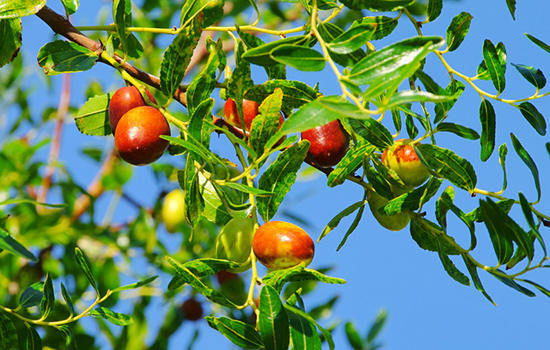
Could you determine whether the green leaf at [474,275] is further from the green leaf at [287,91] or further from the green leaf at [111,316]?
the green leaf at [111,316]

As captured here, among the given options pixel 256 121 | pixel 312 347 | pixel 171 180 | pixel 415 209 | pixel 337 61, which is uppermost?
pixel 337 61

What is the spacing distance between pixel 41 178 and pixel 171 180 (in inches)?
21.2

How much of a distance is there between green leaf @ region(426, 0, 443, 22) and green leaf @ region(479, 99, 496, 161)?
21cm

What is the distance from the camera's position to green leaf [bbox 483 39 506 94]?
133 cm

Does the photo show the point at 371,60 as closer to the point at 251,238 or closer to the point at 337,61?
the point at 337,61

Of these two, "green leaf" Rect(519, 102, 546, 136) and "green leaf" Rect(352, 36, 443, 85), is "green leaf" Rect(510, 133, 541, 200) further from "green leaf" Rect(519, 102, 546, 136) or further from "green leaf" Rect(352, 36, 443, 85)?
"green leaf" Rect(352, 36, 443, 85)

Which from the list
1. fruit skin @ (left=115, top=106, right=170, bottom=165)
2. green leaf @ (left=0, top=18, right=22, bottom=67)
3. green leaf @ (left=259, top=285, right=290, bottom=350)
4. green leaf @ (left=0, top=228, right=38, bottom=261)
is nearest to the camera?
green leaf @ (left=0, top=228, right=38, bottom=261)

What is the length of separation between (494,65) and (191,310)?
1.63 metres

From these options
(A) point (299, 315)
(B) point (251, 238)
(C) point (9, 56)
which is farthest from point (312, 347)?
(C) point (9, 56)

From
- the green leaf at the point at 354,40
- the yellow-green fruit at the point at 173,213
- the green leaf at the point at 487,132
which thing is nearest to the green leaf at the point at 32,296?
the green leaf at the point at 354,40

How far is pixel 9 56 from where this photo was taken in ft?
4.68

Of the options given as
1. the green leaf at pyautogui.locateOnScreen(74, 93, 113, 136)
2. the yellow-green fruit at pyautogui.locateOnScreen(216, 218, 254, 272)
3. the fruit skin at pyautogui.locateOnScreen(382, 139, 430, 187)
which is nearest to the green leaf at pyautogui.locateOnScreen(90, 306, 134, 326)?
the yellow-green fruit at pyautogui.locateOnScreen(216, 218, 254, 272)

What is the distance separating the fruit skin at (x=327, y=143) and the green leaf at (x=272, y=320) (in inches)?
12.9

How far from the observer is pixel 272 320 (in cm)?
106
